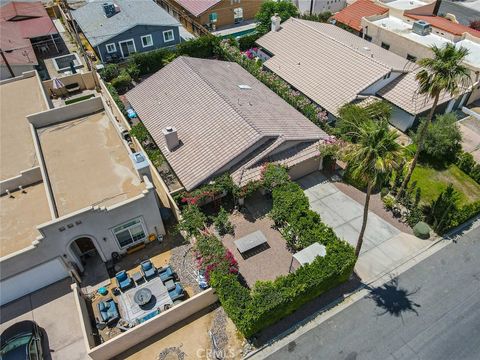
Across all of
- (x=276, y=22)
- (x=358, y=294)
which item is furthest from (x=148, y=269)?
(x=276, y=22)

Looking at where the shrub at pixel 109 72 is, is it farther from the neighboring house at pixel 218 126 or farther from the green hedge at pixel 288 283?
the green hedge at pixel 288 283

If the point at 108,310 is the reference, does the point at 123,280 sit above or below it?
above

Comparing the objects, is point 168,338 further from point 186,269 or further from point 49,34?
point 49,34

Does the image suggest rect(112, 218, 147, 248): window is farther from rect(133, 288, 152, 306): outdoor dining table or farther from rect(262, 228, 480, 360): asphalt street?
rect(262, 228, 480, 360): asphalt street

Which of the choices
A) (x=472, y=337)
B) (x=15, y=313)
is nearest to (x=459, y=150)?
(x=472, y=337)

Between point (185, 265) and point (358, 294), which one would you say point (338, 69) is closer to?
point (358, 294)

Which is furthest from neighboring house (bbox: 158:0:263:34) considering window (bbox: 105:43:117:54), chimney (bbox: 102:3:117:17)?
window (bbox: 105:43:117:54)

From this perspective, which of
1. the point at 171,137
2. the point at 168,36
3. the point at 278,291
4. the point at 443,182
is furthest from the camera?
the point at 168,36
